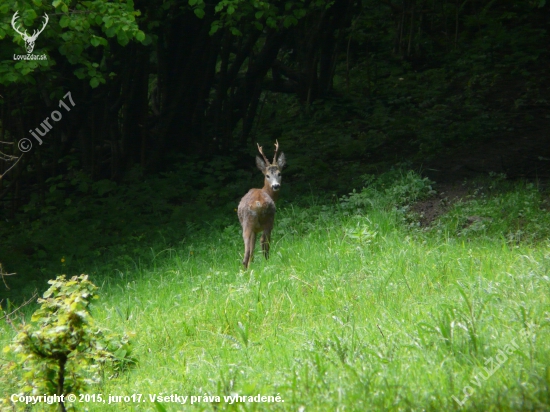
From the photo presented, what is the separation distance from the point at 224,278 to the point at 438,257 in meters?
2.22

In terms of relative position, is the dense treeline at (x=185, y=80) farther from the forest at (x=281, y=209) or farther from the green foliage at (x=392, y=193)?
the green foliage at (x=392, y=193)

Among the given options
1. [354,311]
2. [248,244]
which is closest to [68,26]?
[248,244]

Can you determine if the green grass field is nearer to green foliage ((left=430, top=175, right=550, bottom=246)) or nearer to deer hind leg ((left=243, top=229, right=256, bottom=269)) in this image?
green foliage ((left=430, top=175, right=550, bottom=246))

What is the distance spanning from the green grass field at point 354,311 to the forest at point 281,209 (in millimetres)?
24

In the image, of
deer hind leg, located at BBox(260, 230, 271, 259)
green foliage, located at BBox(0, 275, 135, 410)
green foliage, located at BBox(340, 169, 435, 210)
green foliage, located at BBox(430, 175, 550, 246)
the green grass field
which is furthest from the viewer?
green foliage, located at BBox(340, 169, 435, 210)

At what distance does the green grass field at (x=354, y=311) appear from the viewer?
3.91m

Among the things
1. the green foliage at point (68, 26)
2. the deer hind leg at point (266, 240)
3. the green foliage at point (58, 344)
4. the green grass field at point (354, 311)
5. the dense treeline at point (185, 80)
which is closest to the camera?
the green grass field at point (354, 311)

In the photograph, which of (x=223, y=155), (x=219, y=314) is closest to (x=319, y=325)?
(x=219, y=314)

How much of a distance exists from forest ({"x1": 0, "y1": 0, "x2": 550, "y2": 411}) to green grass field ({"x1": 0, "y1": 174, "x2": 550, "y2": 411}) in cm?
2

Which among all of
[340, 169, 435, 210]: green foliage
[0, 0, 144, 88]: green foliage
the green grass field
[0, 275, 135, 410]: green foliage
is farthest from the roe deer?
[0, 275, 135, 410]: green foliage

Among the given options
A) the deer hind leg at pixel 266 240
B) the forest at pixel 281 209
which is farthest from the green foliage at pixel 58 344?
the deer hind leg at pixel 266 240

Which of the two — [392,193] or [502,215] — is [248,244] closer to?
[392,193]

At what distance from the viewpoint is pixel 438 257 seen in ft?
21.8

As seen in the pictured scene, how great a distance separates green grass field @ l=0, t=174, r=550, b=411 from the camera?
3.91m
